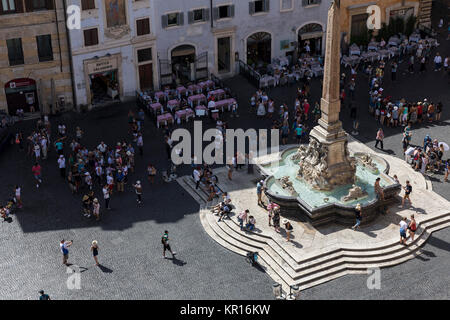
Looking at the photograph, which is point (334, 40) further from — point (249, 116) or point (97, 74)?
point (97, 74)

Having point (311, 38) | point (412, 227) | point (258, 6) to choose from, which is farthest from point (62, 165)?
point (311, 38)

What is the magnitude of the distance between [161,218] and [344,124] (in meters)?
18.7

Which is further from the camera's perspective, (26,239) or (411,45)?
(411,45)

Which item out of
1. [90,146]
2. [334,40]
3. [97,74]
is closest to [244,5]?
[97,74]

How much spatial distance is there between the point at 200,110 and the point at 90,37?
34.0 ft

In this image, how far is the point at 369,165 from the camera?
50.7 meters

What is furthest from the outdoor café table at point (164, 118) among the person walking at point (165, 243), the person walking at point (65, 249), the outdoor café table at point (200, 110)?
the person walking at point (65, 249)

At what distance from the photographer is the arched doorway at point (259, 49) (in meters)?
67.3

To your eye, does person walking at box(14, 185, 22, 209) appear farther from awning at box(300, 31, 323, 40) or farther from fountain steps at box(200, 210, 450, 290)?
awning at box(300, 31, 323, 40)

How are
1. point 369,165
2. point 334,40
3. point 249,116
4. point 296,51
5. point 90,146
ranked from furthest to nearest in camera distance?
point 296,51, point 249,116, point 90,146, point 369,165, point 334,40

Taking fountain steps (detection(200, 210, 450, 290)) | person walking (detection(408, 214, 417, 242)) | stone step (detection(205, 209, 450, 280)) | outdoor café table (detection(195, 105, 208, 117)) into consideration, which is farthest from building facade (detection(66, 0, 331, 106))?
person walking (detection(408, 214, 417, 242))

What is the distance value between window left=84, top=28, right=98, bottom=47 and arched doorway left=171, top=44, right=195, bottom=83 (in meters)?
7.33

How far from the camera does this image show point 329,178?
47.2 metres

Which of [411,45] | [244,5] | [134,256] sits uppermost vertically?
[244,5]
